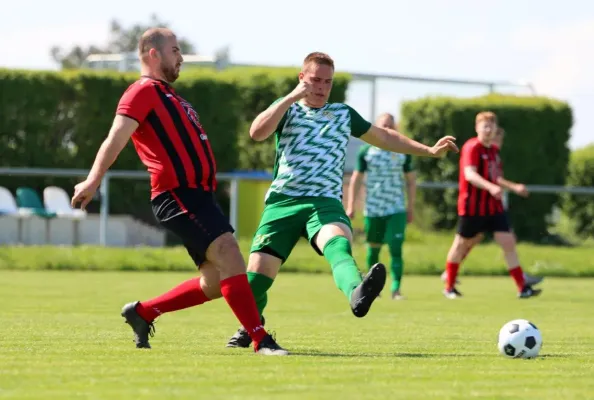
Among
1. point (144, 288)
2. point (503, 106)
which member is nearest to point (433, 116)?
point (503, 106)

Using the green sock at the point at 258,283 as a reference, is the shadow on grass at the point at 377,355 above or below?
below

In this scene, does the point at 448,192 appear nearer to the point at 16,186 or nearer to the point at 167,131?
the point at 16,186

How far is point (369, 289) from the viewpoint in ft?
24.8

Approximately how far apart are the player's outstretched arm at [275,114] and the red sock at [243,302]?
97 centimetres

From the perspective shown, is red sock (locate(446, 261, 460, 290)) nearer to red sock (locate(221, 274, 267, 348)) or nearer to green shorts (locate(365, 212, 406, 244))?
green shorts (locate(365, 212, 406, 244))

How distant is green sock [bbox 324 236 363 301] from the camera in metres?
7.91

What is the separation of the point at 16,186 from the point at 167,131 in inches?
719

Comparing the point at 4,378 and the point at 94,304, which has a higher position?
the point at 4,378

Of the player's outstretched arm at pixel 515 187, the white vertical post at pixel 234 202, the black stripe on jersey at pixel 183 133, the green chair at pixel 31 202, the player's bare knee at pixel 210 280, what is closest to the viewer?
the black stripe on jersey at pixel 183 133

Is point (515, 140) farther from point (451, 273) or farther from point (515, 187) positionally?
point (515, 187)

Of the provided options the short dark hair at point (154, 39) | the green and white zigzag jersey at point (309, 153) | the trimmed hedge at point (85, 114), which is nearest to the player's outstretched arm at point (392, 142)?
the green and white zigzag jersey at point (309, 153)

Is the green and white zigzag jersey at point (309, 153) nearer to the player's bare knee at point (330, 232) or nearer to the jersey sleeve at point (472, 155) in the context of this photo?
the player's bare knee at point (330, 232)

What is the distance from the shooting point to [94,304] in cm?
1341

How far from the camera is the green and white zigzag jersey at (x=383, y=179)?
51.3 feet
